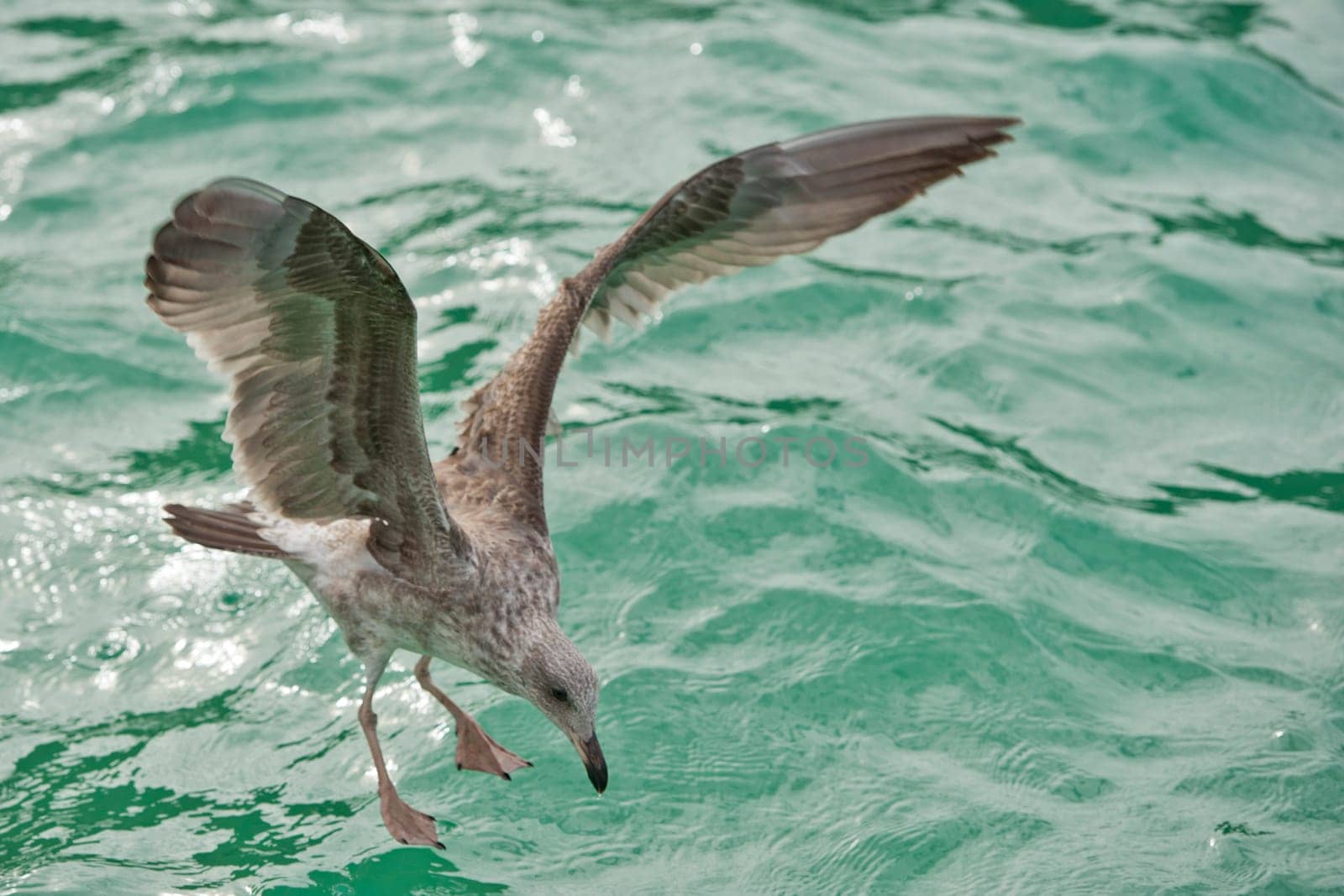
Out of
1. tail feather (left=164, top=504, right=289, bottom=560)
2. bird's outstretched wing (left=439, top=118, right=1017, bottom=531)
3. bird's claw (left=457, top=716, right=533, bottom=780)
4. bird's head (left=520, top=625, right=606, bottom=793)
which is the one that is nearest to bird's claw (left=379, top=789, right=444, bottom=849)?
bird's claw (left=457, top=716, right=533, bottom=780)

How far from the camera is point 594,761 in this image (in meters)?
4.47

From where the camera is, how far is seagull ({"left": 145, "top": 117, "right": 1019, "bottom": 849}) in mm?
4051

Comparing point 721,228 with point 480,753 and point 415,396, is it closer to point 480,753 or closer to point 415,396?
point 415,396

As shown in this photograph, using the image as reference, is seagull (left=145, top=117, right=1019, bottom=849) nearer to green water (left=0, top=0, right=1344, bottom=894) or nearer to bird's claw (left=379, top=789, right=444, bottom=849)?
bird's claw (left=379, top=789, right=444, bottom=849)

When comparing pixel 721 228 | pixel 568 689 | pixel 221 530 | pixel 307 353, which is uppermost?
pixel 307 353

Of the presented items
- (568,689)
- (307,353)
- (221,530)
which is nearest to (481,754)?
(568,689)

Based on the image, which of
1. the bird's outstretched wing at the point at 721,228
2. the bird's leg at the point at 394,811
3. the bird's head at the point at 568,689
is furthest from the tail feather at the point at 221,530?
the bird's head at the point at 568,689

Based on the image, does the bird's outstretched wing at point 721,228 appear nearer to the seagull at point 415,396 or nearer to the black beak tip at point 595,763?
the seagull at point 415,396

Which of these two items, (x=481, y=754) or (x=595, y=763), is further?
(x=481, y=754)

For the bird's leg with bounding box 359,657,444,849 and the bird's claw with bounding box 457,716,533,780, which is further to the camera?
the bird's claw with bounding box 457,716,533,780

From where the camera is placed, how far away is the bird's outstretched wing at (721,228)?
524cm

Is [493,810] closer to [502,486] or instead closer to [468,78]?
[502,486]

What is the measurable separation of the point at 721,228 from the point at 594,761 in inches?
82.3

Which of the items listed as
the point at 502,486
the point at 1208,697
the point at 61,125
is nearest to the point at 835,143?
the point at 502,486
